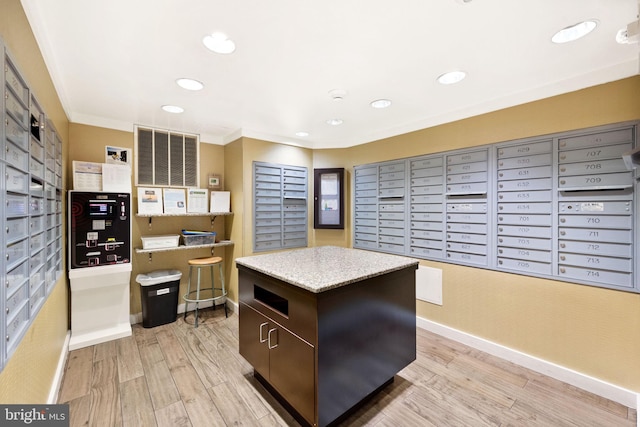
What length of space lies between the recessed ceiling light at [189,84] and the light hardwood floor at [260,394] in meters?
2.39

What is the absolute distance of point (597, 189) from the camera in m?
1.97

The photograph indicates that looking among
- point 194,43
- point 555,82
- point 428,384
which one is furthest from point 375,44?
point 428,384

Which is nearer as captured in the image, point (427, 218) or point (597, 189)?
point (597, 189)

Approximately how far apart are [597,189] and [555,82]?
2.97 ft

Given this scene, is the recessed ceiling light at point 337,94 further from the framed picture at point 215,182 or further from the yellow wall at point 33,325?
the framed picture at point 215,182

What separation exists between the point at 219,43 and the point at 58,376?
2.69m

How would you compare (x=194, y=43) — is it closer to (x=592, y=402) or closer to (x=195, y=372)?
(x=195, y=372)

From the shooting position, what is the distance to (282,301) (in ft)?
6.31

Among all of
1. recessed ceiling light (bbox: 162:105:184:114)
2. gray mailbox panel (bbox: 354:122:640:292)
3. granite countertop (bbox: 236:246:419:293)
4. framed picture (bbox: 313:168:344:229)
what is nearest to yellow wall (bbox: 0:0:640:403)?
gray mailbox panel (bbox: 354:122:640:292)

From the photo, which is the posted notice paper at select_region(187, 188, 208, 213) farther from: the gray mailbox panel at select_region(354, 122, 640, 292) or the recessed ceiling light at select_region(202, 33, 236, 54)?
the gray mailbox panel at select_region(354, 122, 640, 292)

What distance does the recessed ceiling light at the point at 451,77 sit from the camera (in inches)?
80.2

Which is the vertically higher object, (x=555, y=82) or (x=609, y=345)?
(x=555, y=82)

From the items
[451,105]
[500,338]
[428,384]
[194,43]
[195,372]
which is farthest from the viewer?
[451,105]

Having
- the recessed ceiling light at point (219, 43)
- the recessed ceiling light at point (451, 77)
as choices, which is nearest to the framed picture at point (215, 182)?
the recessed ceiling light at point (219, 43)
